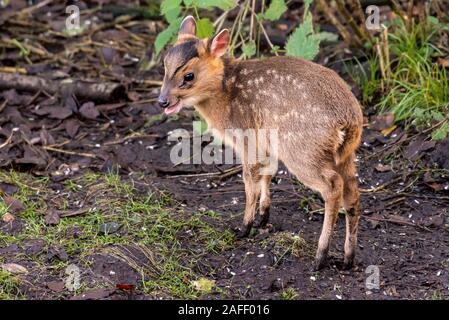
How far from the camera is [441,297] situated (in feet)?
19.4

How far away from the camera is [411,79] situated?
332 inches

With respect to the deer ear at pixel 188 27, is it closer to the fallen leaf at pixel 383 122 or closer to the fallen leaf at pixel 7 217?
the fallen leaf at pixel 7 217

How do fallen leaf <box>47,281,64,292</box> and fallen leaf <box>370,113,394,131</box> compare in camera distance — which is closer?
fallen leaf <box>47,281,64,292</box>

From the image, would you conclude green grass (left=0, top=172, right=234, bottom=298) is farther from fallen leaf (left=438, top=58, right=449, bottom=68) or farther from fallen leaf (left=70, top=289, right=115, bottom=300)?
fallen leaf (left=438, top=58, right=449, bottom=68)

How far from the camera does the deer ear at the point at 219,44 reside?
6638 millimetres

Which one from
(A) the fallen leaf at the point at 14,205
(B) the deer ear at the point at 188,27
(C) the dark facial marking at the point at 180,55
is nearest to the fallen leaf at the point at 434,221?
(C) the dark facial marking at the point at 180,55

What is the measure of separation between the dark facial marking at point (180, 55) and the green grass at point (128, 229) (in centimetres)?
115

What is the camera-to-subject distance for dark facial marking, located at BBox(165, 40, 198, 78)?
653cm

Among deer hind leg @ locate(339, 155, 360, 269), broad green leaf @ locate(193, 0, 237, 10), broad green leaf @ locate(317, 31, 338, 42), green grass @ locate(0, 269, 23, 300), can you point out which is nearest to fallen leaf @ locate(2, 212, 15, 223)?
green grass @ locate(0, 269, 23, 300)

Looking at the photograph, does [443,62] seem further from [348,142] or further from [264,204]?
[348,142]

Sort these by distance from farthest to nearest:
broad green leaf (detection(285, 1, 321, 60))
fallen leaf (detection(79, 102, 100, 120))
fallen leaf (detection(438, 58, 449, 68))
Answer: fallen leaf (detection(79, 102, 100, 120)) → fallen leaf (detection(438, 58, 449, 68)) → broad green leaf (detection(285, 1, 321, 60))

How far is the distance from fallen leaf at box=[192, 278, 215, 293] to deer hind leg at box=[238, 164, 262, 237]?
0.80 m
